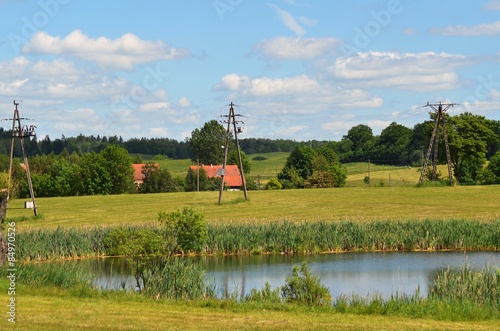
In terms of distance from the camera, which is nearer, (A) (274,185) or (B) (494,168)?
(B) (494,168)

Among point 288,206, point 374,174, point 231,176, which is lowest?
point 288,206

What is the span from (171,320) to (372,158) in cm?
16207

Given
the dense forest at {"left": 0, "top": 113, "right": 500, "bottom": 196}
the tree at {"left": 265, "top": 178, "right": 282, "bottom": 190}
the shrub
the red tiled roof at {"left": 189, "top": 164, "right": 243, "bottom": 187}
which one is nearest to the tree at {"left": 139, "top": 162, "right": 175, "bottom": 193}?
the dense forest at {"left": 0, "top": 113, "right": 500, "bottom": 196}

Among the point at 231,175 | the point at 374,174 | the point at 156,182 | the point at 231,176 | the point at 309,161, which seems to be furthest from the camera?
the point at 231,175

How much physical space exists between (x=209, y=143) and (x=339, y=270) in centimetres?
14343

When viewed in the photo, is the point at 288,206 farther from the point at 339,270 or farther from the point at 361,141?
the point at 361,141

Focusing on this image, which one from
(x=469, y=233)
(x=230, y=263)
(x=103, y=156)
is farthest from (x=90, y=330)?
(x=103, y=156)

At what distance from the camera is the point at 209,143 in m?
183

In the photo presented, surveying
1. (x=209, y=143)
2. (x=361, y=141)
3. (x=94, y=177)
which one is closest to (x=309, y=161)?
(x=209, y=143)

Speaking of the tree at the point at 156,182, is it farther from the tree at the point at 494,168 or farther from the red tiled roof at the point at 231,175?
the tree at the point at 494,168

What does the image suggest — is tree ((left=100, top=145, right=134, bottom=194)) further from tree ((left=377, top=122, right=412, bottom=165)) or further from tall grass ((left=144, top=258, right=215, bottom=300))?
tall grass ((left=144, top=258, right=215, bottom=300))

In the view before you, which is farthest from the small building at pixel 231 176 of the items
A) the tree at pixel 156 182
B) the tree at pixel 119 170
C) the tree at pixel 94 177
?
the tree at pixel 94 177

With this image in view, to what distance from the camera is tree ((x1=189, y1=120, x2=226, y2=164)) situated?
18262cm

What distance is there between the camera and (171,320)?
68.6 feet
